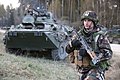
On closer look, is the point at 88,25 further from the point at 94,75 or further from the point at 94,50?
the point at 94,75

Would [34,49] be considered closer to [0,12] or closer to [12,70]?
[12,70]

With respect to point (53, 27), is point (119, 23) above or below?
below

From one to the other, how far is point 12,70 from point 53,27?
6343 mm

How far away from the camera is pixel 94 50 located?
16.2 ft

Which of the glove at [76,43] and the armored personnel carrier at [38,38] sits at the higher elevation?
the glove at [76,43]

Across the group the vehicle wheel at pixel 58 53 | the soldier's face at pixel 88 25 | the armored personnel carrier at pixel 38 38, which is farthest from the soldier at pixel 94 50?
the vehicle wheel at pixel 58 53

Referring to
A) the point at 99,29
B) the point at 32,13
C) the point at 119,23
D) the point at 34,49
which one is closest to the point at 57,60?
the point at 34,49

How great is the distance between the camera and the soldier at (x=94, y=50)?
4.87m

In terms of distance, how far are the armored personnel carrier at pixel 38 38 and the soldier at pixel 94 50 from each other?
9.06m

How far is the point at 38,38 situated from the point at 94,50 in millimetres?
9422

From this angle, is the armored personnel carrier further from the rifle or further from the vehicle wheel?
the rifle

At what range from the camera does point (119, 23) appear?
134 ft

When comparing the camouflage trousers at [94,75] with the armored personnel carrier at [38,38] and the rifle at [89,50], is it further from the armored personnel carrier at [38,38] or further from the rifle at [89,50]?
the armored personnel carrier at [38,38]

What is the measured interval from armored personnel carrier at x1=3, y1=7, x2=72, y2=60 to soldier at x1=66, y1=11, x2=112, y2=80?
906cm
